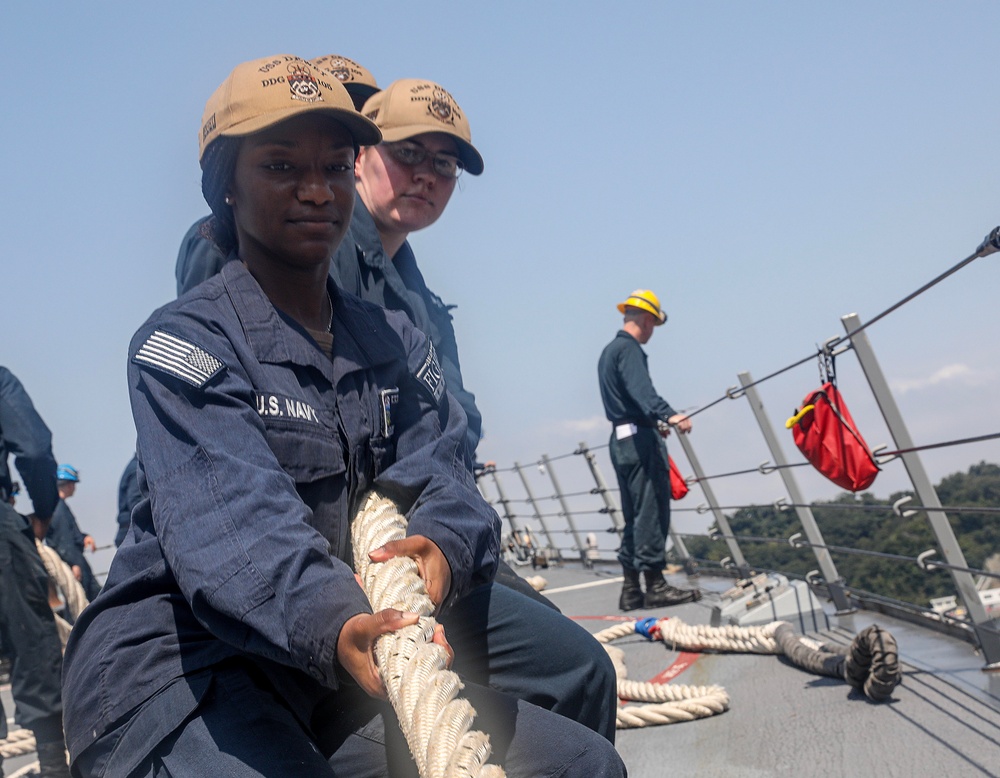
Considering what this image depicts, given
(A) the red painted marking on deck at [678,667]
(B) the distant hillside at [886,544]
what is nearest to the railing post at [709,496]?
(A) the red painted marking on deck at [678,667]

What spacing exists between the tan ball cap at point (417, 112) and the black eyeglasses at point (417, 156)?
0.12 feet

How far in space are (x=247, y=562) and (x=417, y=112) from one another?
134 cm

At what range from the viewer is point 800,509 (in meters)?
5.13

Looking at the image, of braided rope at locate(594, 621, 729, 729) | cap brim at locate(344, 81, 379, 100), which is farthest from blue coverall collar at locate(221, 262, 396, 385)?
braided rope at locate(594, 621, 729, 729)

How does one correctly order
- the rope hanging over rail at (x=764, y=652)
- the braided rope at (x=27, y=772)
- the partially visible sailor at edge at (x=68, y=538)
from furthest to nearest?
the partially visible sailor at edge at (x=68, y=538) → the braided rope at (x=27, y=772) → the rope hanging over rail at (x=764, y=652)

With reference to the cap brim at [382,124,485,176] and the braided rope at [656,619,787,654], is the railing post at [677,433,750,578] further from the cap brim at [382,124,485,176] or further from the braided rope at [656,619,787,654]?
the cap brim at [382,124,485,176]

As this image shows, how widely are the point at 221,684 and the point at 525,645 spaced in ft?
1.55

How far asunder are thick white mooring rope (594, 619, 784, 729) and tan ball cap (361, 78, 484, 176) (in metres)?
1.29

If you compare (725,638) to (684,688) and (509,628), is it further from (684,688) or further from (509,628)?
(509,628)

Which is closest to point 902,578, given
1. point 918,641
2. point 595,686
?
point 918,641

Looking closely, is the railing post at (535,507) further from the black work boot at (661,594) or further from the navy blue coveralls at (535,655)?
the navy blue coveralls at (535,655)

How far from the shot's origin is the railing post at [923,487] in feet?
11.4

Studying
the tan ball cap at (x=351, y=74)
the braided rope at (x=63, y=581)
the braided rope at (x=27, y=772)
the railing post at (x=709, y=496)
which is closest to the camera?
the tan ball cap at (x=351, y=74)

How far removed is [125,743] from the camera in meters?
1.34
